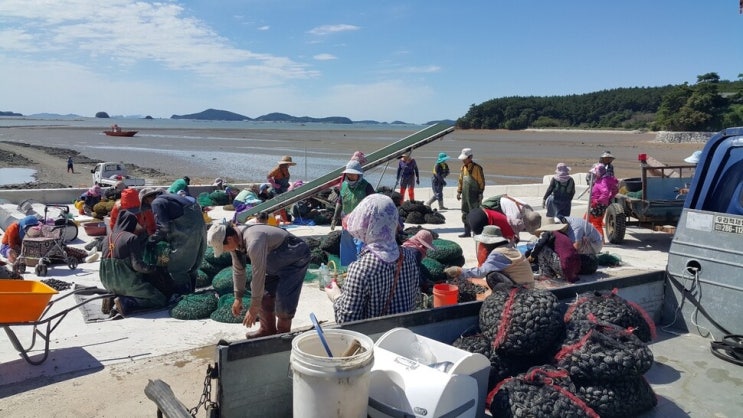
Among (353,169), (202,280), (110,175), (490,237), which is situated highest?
(353,169)

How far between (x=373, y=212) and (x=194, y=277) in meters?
4.41

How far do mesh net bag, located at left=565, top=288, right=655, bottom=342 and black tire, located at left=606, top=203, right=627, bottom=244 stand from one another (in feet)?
20.3

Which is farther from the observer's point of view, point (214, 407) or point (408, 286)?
point (408, 286)

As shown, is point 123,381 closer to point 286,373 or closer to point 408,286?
point 286,373

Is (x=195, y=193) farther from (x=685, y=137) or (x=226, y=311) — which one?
(x=685, y=137)

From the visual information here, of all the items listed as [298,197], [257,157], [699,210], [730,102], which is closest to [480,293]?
[699,210]

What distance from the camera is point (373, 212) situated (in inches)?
150

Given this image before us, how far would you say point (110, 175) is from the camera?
17.0m

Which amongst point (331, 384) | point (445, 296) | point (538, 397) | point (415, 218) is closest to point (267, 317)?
point (445, 296)

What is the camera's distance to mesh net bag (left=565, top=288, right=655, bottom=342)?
4234 mm

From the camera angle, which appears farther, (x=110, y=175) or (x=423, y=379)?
(x=110, y=175)

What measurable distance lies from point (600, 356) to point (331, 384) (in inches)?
70.2

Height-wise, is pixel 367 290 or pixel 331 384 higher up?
pixel 367 290

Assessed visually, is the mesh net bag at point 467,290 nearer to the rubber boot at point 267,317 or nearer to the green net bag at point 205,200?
the rubber boot at point 267,317
